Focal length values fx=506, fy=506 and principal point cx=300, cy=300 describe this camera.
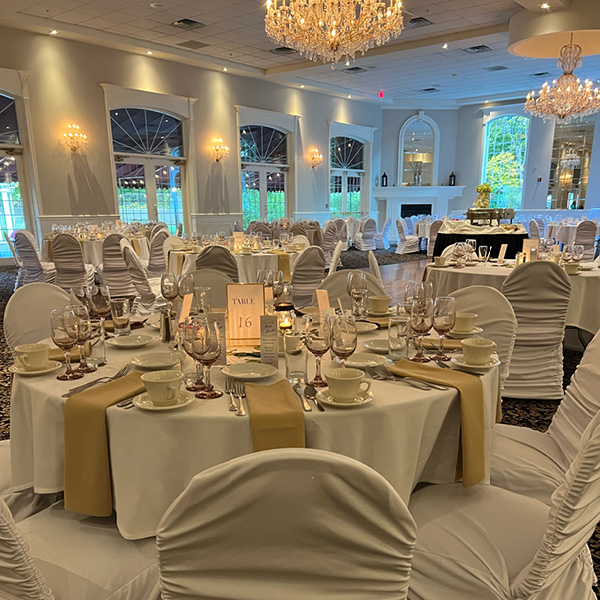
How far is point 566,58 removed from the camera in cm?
842

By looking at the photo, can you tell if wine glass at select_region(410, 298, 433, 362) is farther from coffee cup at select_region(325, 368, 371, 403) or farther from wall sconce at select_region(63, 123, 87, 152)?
wall sconce at select_region(63, 123, 87, 152)

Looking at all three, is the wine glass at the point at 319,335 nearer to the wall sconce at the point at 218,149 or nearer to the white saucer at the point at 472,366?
the white saucer at the point at 472,366

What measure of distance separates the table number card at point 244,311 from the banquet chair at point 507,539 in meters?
0.90

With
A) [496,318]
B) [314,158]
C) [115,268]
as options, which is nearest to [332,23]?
[115,268]

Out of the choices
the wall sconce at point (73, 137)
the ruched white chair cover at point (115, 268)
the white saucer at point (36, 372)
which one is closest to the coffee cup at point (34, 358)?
the white saucer at point (36, 372)

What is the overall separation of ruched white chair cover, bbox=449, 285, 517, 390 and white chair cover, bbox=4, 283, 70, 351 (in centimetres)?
222

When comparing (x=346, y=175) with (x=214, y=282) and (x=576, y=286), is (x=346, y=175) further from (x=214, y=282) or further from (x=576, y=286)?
(x=214, y=282)

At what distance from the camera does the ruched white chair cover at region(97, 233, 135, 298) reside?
6839mm

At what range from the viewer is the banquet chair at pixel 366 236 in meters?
14.2

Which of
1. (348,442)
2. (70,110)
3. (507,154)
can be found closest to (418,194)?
(507,154)

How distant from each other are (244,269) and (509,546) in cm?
493

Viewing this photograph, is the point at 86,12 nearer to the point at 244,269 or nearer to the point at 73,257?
the point at 73,257

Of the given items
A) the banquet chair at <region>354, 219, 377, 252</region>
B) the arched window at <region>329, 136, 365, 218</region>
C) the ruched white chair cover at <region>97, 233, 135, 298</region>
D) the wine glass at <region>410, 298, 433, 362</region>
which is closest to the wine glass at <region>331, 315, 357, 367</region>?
A: the wine glass at <region>410, 298, 433, 362</region>

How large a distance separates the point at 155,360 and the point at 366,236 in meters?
12.9
